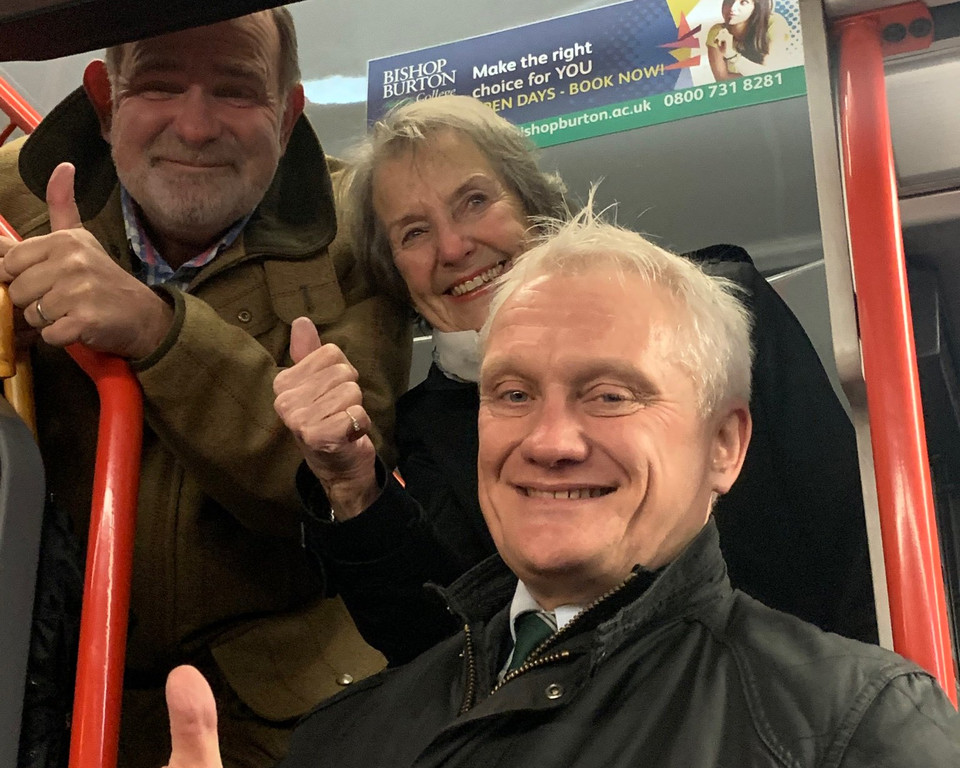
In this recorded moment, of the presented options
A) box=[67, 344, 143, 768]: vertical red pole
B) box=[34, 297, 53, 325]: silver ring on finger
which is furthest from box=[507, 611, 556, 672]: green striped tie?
box=[34, 297, 53, 325]: silver ring on finger

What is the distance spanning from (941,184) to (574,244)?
0.45 m

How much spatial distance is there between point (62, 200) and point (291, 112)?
0.59m

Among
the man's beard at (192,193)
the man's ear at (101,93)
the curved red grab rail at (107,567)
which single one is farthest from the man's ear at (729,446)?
the man's ear at (101,93)

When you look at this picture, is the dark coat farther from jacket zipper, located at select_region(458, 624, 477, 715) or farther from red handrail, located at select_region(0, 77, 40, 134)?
red handrail, located at select_region(0, 77, 40, 134)

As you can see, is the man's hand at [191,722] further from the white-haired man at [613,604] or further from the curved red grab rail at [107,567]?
the curved red grab rail at [107,567]

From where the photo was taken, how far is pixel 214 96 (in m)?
1.97

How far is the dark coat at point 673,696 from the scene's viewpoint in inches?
37.4

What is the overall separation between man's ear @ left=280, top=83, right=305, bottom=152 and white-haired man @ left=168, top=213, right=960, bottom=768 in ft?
2.71

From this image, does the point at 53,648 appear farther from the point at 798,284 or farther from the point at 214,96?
the point at 798,284

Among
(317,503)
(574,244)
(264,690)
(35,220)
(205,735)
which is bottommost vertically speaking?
(264,690)

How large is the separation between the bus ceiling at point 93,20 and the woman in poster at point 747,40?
121cm

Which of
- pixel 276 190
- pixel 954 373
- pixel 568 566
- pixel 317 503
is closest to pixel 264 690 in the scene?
pixel 317 503

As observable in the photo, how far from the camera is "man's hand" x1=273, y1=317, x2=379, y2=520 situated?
57.8 inches

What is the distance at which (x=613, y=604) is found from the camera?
112 centimetres
